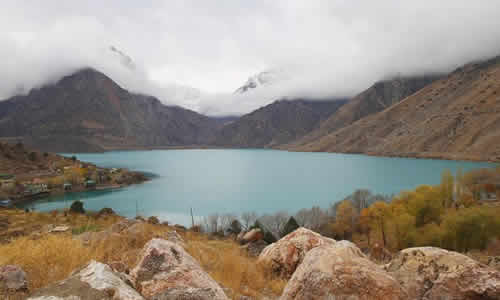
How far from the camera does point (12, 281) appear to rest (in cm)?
274

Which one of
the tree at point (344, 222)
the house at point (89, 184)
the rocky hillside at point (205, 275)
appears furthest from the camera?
the house at point (89, 184)

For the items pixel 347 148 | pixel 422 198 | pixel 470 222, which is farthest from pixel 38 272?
pixel 347 148

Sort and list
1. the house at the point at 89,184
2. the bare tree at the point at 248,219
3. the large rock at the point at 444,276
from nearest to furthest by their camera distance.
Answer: the large rock at the point at 444,276, the bare tree at the point at 248,219, the house at the point at 89,184

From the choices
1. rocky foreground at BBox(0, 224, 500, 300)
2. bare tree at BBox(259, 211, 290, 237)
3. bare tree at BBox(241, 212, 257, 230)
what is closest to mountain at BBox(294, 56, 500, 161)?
bare tree at BBox(259, 211, 290, 237)

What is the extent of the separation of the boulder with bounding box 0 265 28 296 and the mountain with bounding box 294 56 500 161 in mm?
134378

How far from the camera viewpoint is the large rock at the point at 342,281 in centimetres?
365

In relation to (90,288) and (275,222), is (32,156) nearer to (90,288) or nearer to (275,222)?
(275,222)

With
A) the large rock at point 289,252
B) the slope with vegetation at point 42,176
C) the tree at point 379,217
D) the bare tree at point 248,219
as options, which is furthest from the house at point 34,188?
the large rock at point 289,252

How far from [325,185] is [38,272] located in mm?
67938

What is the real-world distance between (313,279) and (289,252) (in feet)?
11.1

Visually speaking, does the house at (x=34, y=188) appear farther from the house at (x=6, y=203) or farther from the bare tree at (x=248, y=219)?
the bare tree at (x=248, y=219)

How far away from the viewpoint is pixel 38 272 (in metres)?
3.33

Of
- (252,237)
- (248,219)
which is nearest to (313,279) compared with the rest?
(252,237)

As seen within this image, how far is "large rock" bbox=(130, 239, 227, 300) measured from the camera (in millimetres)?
2953
